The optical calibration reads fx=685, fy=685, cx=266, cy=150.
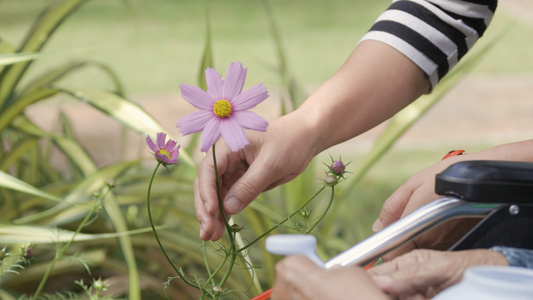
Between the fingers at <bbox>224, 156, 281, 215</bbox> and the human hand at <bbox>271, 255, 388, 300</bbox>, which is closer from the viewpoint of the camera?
the human hand at <bbox>271, 255, 388, 300</bbox>

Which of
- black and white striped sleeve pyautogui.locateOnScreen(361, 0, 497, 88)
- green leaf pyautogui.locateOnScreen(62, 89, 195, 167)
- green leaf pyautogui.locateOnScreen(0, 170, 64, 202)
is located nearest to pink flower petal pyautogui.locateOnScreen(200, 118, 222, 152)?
black and white striped sleeve pyautogui.locateOnScreen(361, 0, 497, 88)

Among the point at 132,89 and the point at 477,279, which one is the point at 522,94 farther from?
the point at 477,279

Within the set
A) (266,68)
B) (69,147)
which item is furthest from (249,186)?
(266,68)

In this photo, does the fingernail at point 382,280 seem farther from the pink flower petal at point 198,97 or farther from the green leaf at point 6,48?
the green leaf at point 6,48

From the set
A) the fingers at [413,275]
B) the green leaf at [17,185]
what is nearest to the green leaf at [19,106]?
the green leaf at [17,185]

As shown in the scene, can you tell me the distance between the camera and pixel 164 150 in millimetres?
646

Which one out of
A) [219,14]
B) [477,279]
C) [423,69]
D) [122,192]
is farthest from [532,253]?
[219,14]

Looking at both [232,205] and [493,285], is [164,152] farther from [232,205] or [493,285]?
[493,285]

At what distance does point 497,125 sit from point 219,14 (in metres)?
3.25

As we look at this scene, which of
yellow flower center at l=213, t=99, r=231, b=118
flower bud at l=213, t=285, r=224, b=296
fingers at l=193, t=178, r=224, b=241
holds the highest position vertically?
yellow flower center at l=213, t=99, r=231, b=118

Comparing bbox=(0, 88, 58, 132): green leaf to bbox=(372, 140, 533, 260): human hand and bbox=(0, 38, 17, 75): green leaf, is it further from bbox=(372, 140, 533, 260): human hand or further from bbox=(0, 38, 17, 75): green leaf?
bbox=(372, 140, 533, 260): human hand

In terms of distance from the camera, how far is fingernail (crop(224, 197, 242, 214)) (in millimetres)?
676

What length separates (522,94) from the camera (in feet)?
12.4

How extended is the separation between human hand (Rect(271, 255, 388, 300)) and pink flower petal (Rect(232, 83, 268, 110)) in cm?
14
